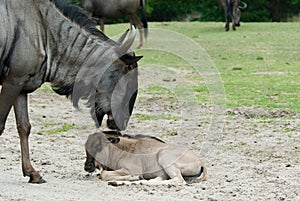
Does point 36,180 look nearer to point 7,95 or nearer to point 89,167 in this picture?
point 89,167

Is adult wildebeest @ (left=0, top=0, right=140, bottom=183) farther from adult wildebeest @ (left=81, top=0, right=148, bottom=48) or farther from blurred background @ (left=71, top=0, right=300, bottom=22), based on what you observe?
blurred background @ (left=71, top=0, right=300, bottom=22)

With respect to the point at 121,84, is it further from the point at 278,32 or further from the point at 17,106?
the point at 278,32

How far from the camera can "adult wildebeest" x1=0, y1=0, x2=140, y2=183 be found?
22.6 ft

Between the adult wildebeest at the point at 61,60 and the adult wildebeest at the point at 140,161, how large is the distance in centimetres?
34

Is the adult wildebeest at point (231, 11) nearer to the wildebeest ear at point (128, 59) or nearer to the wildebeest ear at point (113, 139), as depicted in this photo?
the wildebeest ear at point (128, 59)

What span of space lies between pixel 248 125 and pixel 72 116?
2.70 metres

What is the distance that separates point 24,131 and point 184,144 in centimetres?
255

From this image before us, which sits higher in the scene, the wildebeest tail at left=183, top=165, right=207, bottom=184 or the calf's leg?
the wildebeest tail at left=183, top=165, right=207, bottom=184

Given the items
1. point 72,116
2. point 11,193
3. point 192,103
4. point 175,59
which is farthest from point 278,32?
point 11,193

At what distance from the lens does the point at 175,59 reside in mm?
19109

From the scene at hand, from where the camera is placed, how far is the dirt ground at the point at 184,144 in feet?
21.6

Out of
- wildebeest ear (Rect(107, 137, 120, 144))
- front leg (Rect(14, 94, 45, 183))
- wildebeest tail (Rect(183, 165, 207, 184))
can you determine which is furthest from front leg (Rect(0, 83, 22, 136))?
wildebeest tail (Rect(183, 165, 207, 184))

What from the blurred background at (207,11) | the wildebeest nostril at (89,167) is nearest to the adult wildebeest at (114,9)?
the wildebeest nostril at (89,167)

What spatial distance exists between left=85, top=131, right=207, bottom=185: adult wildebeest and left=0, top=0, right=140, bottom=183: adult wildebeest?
1.11ft
